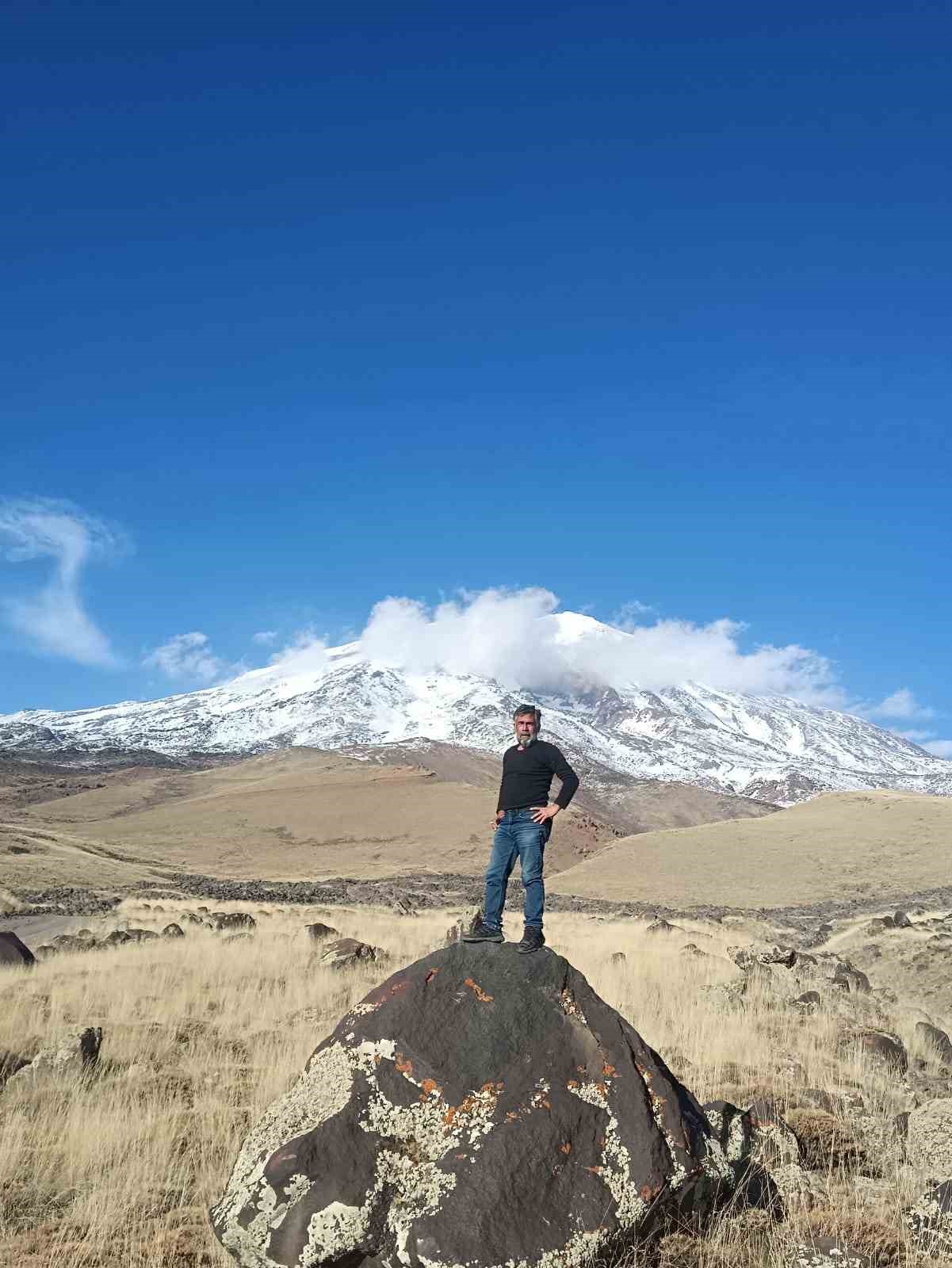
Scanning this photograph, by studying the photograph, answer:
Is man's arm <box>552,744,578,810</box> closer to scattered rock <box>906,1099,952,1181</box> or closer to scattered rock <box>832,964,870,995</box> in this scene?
scattered rock <box>906,1099,952,1181</box>

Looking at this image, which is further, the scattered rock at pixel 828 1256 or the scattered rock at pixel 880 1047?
the scattered rock at pixel 880 1047

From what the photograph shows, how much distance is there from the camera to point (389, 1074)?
4.84 meters

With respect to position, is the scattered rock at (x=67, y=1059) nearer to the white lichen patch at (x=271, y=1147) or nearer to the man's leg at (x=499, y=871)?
the white lichen patch at (x=271, y=1147)

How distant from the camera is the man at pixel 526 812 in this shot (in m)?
6.91

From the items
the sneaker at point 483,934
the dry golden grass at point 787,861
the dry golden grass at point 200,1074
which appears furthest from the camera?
the dry golden grass at point 787,861

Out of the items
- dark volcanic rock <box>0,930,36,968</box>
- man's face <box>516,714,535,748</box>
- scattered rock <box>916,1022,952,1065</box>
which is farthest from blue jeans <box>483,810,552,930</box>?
dark volcanic rock <box>0,930,36,968</box>

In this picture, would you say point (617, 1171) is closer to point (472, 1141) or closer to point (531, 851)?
point (472, 1141)

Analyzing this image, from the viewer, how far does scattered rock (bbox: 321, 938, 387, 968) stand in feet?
46.0

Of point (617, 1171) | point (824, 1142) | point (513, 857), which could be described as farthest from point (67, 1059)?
point (824, 1142)

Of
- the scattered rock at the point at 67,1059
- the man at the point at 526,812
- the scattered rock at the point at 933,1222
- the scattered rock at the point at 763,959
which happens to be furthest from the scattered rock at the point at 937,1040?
the scattered rock at the point at 67,1059

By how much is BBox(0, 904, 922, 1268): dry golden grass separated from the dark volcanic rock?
0.39 metres

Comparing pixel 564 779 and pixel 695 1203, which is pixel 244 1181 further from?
pixel 564 779

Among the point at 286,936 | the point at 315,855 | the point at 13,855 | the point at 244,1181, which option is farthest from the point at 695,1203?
the point at 315,855

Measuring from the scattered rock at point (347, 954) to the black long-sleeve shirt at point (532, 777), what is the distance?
8219 millimetres
